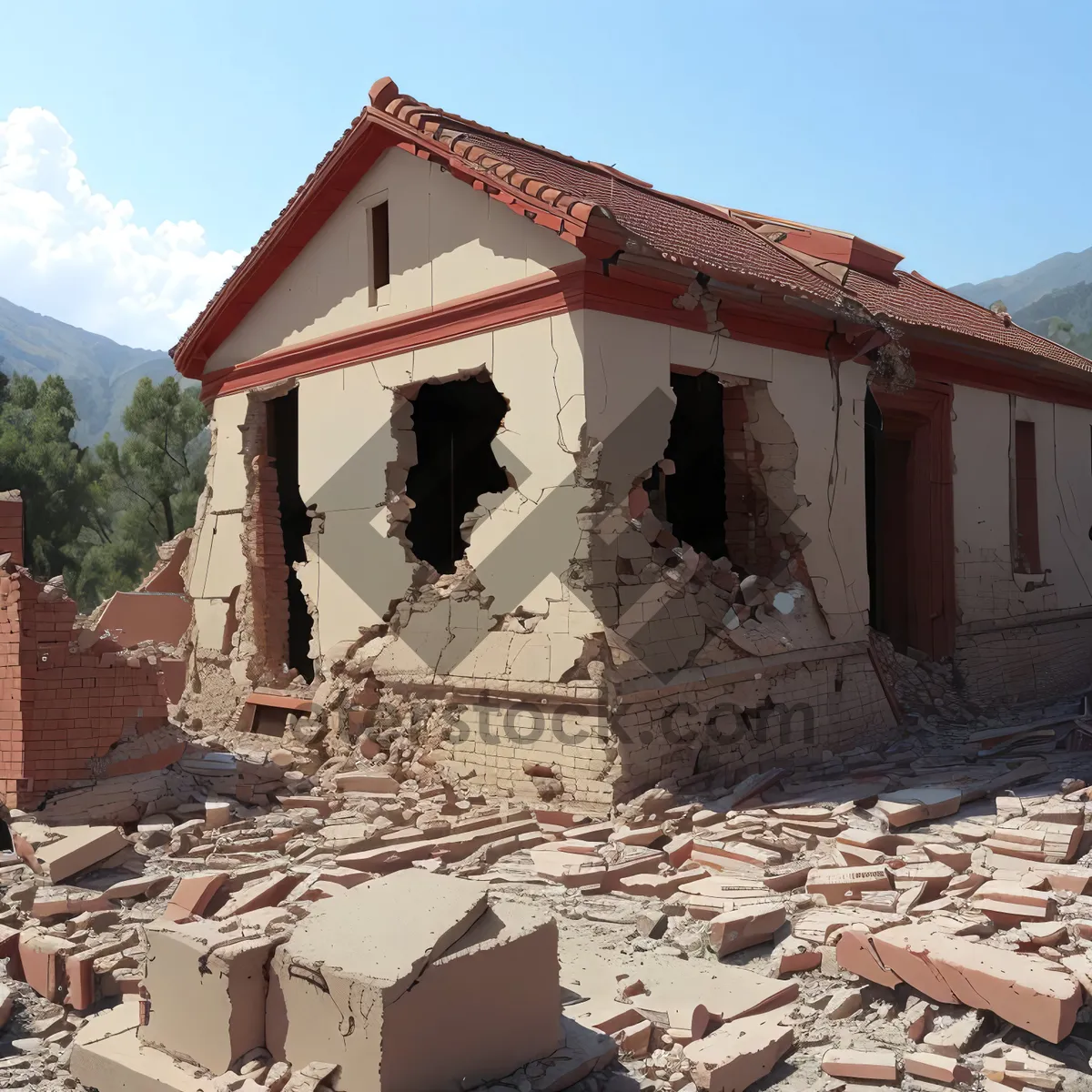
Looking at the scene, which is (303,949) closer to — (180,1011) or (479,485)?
(180,1011)

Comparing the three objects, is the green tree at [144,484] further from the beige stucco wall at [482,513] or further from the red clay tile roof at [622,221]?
the beige stucco wall at [482,513]

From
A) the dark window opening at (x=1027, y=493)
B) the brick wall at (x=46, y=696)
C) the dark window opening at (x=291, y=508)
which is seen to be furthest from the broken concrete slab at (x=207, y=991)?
the dark window opening at (x=1027, y=493)

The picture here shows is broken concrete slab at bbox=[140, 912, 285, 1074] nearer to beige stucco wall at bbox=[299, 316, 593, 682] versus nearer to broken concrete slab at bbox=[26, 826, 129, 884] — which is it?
broken concrete slab at bbox=[26, 826, 129, 884]

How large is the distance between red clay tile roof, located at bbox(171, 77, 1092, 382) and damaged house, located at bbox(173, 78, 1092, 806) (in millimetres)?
47

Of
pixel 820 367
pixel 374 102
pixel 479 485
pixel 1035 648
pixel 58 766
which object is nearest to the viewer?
pixel 58 766

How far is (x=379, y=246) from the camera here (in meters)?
10.7

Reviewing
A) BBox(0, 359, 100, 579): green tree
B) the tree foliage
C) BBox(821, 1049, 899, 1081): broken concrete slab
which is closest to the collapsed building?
BBox(821, 1049, 899, 1081): broken concrete slab

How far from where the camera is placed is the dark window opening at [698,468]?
481 inches

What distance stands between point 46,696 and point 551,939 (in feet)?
17.9

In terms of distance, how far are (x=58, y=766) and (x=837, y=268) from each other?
34.3 feet

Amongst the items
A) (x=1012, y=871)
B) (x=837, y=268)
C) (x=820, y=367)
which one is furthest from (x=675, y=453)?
(x=1012, y=871)

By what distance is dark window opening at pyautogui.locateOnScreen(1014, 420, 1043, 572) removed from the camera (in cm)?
1458

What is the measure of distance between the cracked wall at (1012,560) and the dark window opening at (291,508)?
27.2 ft

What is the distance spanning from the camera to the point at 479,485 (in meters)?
12.7
